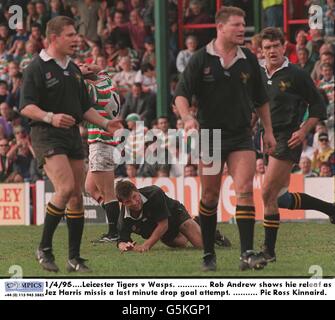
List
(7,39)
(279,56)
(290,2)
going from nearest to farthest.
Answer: (279,56), (290,2), (7,39)

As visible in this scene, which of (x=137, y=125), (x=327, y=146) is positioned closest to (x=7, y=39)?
(x=137, y=125)

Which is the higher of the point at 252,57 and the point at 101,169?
the point at 252,57

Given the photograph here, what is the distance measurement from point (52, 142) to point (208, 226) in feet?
5.29

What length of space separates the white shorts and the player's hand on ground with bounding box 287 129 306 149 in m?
3.34

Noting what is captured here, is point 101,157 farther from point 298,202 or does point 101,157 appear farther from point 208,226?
point 208,226

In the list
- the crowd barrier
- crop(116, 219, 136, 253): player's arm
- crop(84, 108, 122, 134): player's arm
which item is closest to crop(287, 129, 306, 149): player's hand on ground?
crop(84, 108, 122, 134): player's arm

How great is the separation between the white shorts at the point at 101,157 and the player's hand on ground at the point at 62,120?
373cm

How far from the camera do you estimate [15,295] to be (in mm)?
9859

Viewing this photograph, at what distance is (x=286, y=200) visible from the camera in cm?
1255

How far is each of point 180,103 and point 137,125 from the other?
8841mm

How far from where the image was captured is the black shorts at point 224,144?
1057cm

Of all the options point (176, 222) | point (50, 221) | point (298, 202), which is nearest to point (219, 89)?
point (50, 221)

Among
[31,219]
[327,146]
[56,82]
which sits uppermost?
[56,82]

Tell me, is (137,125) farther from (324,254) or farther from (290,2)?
(324,254)
